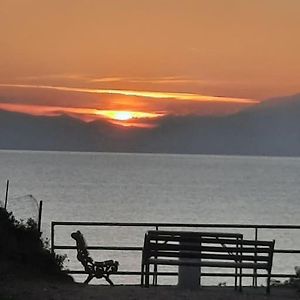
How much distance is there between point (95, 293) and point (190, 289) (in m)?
1.52

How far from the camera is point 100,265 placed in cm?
1283

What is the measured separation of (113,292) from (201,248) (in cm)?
142

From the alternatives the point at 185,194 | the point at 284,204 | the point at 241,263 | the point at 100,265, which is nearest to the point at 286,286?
the point at 241,263

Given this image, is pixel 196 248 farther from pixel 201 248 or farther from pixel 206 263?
pixel 206 263

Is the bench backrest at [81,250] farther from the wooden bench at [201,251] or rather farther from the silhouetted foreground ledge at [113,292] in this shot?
the wooden bench at [201,251]

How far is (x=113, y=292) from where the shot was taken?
1117cm

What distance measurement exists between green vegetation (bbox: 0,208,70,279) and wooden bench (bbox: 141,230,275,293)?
1529 mm

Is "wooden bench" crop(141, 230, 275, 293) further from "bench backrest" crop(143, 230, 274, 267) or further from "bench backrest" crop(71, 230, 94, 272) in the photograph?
"bench backrest" crop(71, 230, 94, 272)

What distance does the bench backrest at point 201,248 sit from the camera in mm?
11523

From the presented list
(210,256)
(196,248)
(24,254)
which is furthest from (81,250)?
(210,256)

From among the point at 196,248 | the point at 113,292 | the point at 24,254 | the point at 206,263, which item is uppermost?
the point at 196,248

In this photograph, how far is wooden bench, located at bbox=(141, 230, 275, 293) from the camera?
1146 centimetres

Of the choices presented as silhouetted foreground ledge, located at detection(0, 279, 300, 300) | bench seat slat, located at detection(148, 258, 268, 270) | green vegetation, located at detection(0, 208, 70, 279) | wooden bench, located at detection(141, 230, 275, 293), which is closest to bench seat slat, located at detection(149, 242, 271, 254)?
wooden bench, located at detection(141, 230, 275, 293)

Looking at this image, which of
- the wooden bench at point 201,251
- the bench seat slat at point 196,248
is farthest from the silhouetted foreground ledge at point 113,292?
the bench seat slat at point 196,248
